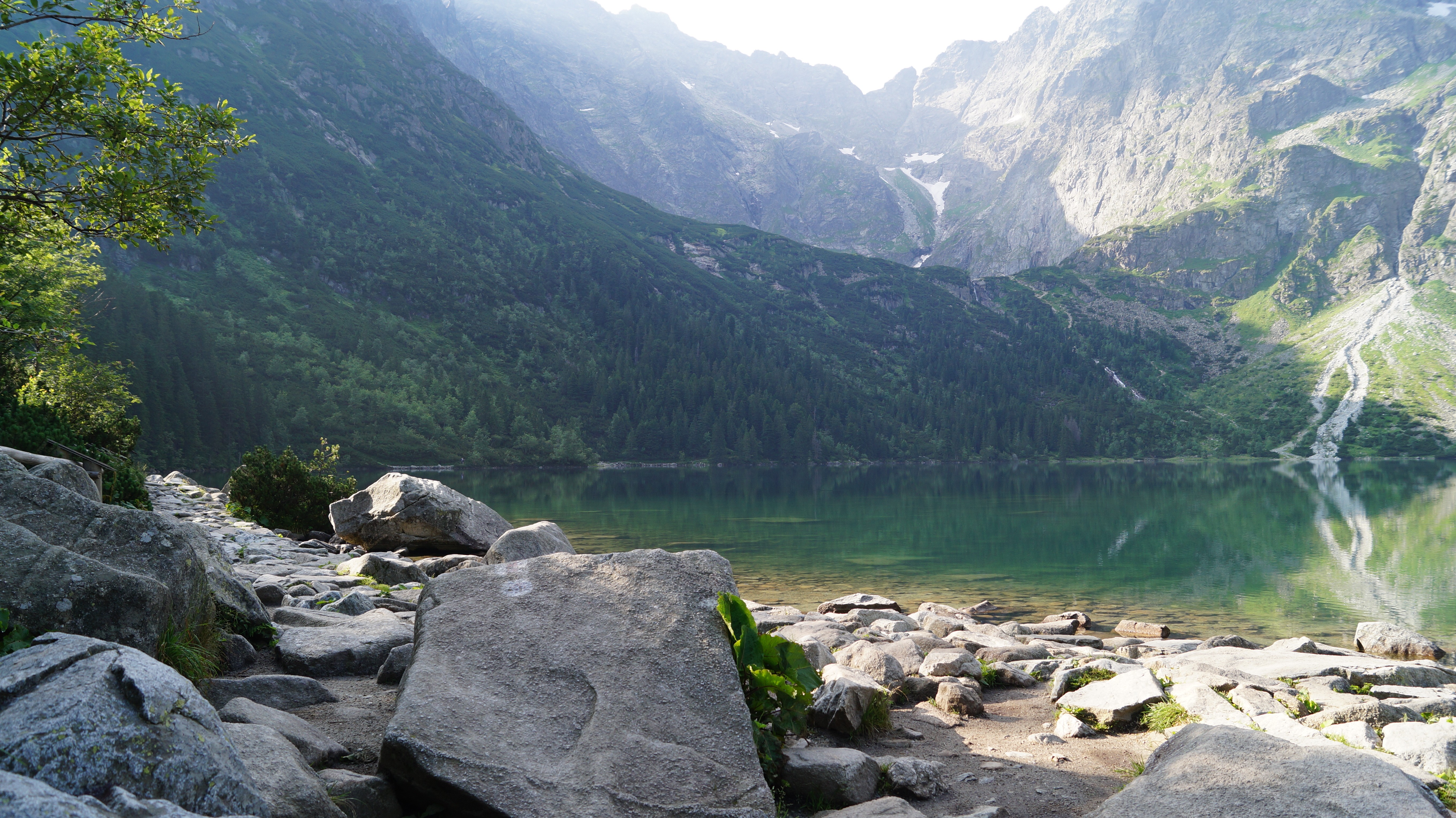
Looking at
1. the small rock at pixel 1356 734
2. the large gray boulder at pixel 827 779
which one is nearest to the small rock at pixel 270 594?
the large gray boulder at pixel 827 779

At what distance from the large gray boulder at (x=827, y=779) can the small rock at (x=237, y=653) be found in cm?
609

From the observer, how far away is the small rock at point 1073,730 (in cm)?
994

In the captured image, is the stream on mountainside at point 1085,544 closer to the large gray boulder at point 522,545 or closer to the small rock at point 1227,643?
the small rock at point 1227,643

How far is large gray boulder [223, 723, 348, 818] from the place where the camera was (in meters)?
4.55

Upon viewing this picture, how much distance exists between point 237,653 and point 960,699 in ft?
32.1

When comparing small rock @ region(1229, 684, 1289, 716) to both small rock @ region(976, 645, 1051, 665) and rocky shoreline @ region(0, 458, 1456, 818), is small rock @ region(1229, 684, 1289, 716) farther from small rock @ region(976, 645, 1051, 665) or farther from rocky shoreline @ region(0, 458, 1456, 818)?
small rock @ region(976, 645, 1051, 665)

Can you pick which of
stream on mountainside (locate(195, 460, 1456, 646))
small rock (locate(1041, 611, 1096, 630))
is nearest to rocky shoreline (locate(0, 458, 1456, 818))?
small rock (locate(1041, 611, 1096, 630))

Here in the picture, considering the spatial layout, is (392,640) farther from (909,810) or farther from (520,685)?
(909,810)

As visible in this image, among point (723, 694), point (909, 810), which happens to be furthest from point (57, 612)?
point (909, 810)

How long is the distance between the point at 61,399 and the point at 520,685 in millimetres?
40440

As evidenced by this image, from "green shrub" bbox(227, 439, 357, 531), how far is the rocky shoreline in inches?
834

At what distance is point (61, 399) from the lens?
3419cm

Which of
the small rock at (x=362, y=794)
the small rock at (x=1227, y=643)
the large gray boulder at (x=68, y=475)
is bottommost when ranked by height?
the small rock at (x=1227, y=643)

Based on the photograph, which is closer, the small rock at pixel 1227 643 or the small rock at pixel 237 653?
the small rock at pixel 237 653
